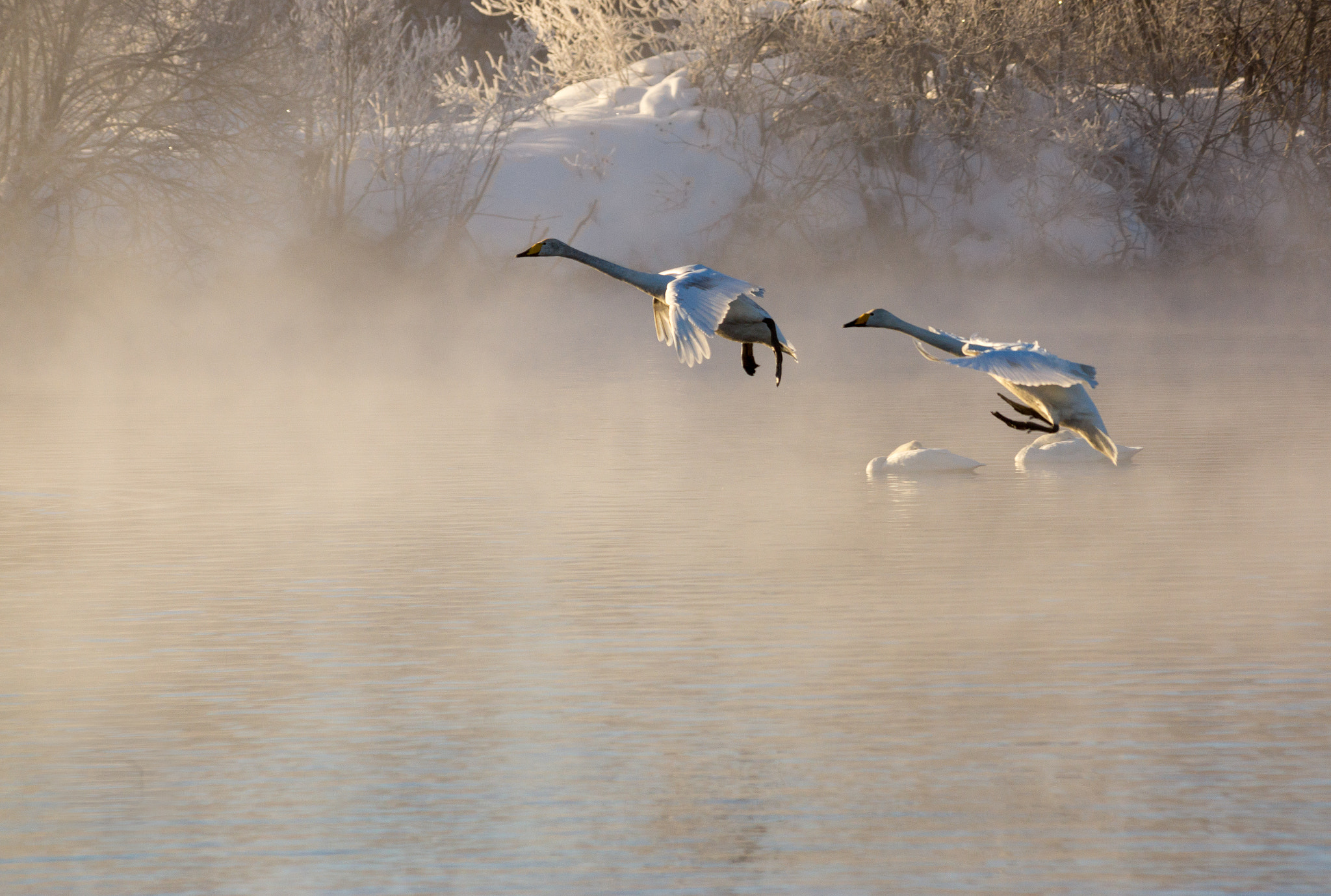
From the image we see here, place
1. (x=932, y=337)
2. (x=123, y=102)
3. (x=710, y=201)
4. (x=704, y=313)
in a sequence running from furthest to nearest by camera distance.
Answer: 1. (x=710, y=201)
2. (x=123, y=102)
3. (x=932, y=337)
4. (x=704, y=313)

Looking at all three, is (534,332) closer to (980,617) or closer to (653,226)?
(653,226)

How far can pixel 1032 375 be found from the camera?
9.48 m

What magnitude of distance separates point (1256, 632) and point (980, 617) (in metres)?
1.25

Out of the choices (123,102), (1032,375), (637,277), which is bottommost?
(1032,375)

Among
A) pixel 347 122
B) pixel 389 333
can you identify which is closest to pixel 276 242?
pixel 347 122

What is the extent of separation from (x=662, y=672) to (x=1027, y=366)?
2109 mm

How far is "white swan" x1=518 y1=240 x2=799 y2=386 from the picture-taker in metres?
9.26

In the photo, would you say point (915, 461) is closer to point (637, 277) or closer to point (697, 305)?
point (637, 277)

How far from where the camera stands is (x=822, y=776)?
291 inches

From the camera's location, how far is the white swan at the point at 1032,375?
372 inches

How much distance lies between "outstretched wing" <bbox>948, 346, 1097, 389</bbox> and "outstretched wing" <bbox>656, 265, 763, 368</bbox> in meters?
1.01

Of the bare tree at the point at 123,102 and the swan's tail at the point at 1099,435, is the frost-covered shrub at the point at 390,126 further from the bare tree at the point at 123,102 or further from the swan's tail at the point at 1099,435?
the swan's tail at the point at 1099,435

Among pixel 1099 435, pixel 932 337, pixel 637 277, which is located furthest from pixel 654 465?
pixel 932 337

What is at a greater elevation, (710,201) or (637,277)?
(710,201)
